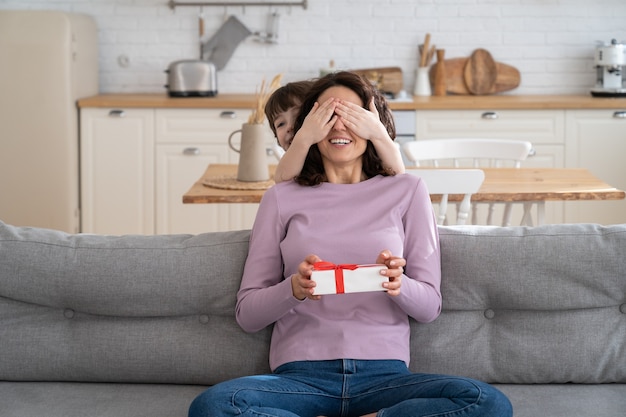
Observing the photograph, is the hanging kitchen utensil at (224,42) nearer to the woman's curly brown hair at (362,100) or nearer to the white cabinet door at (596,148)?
the white cabinet door at (596,148)

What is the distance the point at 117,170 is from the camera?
523 cm

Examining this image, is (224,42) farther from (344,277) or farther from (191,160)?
(344,277)

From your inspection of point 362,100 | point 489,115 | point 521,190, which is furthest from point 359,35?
point 362,100

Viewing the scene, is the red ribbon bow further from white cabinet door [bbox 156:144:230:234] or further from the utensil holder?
the utensil holder

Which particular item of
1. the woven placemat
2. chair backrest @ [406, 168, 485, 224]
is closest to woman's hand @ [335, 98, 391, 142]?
chair backrest @ [406, 168, 485, 224]

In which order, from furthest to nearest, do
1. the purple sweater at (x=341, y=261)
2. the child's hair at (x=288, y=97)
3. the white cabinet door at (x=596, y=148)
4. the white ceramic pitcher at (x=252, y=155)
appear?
the white cabinet door at (x=596, y=148), the white ceramic pitcher at (x=252, y=155), the child's hair at (x=288, y=97), the purple sweater at (x=341, y=261)

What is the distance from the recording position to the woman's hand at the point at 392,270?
1979 mm

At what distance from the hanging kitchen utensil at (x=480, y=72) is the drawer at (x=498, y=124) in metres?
0.61

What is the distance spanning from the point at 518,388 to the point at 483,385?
0.35 meters

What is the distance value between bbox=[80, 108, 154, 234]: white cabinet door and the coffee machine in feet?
8.14

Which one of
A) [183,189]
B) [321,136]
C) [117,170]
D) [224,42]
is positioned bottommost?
[183,189]

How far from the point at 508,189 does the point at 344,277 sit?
56.4 inches

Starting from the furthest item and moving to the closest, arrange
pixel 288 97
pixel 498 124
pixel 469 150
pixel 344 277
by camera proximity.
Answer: pixel 498 124, pixel 469 150, pixel 288 97, pixel 344 277

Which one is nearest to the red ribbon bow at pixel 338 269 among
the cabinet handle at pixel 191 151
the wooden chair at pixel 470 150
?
the wooden chair at pixel 470 150
